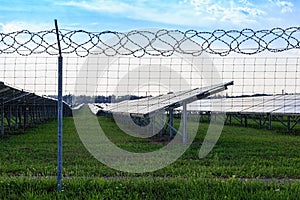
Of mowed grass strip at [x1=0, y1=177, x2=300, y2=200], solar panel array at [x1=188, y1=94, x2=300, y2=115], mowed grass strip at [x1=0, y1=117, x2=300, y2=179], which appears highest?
solar panel array at [x1=188, y1=94, x2=300, y2=115]

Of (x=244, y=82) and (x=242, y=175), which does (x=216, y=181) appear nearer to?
(x=242, y=175)

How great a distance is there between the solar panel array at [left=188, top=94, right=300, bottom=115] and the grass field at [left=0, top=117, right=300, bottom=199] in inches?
280

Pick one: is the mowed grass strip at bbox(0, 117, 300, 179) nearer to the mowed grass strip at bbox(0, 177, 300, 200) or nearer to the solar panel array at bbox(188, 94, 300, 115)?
the mowed grass strip at bbox(0, 177, 300, 200)

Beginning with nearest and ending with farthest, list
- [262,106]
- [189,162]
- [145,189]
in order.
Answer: [145,189], [189,162], [262,106]

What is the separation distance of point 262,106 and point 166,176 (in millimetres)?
15314

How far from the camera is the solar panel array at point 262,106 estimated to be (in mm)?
18047

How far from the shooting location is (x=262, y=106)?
21.3 metres

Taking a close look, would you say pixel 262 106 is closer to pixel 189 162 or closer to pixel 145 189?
pixel 189 162

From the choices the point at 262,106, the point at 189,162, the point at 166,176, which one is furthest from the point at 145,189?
the point at 262,106

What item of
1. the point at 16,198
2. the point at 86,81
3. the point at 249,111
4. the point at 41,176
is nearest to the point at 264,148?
the point at 86,81

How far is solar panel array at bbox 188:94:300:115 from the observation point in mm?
18047

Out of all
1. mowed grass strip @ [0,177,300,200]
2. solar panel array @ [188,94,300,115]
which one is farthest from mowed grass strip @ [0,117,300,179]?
solar panel array @ [188,94,300,115]

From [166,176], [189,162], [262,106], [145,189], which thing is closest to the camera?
[145,189]

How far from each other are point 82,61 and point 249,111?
14.1 meters
